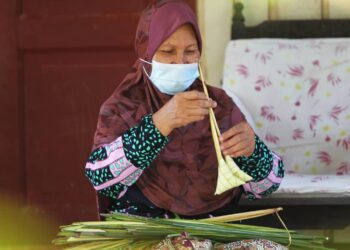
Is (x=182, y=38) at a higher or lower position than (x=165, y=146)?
higher

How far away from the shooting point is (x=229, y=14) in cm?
400

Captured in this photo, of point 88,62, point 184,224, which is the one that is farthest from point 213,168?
point 88,62

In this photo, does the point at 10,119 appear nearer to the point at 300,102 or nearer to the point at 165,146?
the point at 300,102

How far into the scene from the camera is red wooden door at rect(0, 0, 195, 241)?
4066 millimetres

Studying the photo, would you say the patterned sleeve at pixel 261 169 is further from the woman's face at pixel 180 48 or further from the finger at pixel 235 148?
the woman's face at pixel 180 48

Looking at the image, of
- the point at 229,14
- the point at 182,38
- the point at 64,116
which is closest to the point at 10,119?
the point at 64,116

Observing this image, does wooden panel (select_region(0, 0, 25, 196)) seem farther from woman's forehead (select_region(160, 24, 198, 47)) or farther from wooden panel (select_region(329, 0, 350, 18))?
woman's forehead (select_region(160, 24, 198, 47))

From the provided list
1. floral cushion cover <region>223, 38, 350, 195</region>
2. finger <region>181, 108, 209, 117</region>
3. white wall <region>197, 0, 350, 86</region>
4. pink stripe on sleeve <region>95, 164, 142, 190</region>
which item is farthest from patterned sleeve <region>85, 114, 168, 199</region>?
white wall <region>197, 0, 350, 86</region>

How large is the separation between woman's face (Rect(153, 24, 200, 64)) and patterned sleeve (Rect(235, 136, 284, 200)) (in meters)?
0.30

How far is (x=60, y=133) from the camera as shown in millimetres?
4133

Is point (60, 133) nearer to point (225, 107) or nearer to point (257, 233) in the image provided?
point (225, 107)

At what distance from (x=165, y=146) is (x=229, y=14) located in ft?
6.17

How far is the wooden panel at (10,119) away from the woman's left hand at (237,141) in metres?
2.31

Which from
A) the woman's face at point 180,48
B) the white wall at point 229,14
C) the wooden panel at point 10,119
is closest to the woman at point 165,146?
the woman's face at point 180,48
